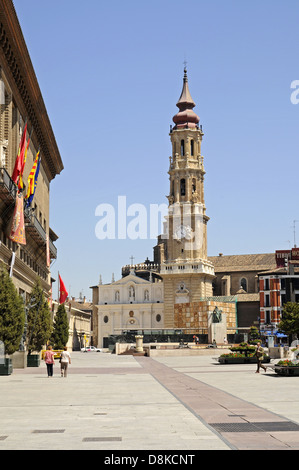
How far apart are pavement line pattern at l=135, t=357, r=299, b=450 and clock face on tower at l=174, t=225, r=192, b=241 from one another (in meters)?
101

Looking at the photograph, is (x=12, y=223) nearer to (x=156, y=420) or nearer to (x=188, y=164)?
(x=156, y=420)

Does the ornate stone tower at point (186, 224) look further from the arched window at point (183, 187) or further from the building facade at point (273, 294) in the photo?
the building facade at point (273, 294)

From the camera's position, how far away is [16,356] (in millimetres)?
42875

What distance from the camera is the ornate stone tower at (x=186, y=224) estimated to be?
123m

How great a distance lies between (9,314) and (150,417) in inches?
870

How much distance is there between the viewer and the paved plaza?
38.4 feet

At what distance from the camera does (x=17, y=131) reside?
151ft

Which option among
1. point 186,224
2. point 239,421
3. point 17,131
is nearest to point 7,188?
point 17,131

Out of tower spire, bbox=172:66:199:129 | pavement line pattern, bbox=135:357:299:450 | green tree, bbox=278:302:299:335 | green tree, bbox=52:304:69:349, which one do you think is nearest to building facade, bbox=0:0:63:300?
green tree, bbox=52:304:69:349

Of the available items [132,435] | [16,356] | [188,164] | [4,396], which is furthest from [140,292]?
[132,435]


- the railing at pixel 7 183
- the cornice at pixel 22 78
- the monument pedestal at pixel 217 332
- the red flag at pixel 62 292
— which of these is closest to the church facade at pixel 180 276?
the monument pedestal at pixel 217 332

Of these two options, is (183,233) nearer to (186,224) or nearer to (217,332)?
(186,224)

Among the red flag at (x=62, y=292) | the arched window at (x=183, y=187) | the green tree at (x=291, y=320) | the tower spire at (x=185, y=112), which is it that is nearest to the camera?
the red flag at (x=62, y=292)
